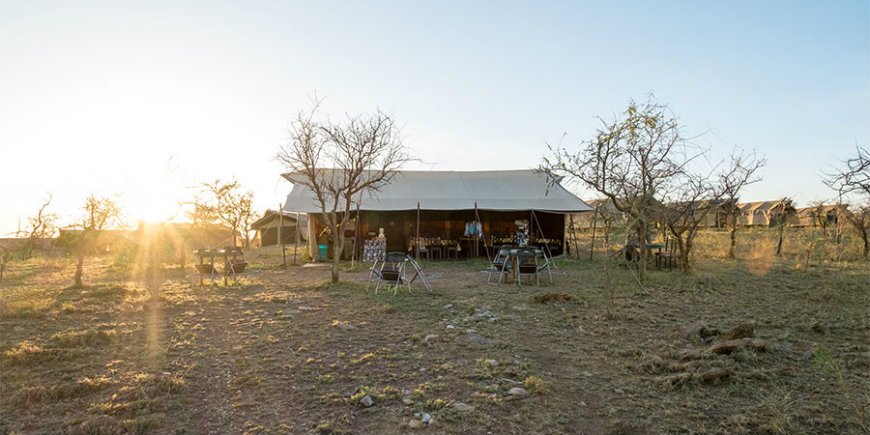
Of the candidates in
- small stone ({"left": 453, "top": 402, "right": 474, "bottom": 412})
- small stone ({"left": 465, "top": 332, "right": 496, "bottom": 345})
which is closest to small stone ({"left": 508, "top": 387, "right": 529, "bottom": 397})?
small stone ({"left": 453, "top": 402, "right": 474, "bottom": 412})

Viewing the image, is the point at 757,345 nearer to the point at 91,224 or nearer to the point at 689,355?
the point at 689,355

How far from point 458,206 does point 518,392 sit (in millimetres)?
12441

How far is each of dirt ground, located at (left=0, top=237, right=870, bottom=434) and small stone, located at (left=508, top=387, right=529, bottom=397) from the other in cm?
2

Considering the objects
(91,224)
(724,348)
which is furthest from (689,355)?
(91,224)

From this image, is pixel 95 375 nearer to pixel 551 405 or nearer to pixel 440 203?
pixel 551 405

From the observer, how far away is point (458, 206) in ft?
52.6

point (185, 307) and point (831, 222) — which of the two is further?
point (831, 222)

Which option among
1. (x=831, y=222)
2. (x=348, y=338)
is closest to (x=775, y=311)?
(x=348, y=338)

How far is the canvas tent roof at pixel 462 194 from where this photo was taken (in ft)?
52.7

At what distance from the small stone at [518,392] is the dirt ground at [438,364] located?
2 centimetres

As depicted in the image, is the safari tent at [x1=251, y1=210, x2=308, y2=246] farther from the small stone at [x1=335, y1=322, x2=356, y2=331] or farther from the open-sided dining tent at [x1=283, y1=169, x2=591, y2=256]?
the small stone at [x1=335, y1=322, x2=356, y2=331]

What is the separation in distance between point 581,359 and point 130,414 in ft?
12.7

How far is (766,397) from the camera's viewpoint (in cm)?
358

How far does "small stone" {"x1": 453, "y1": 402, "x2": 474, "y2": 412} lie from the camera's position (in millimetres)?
3399
